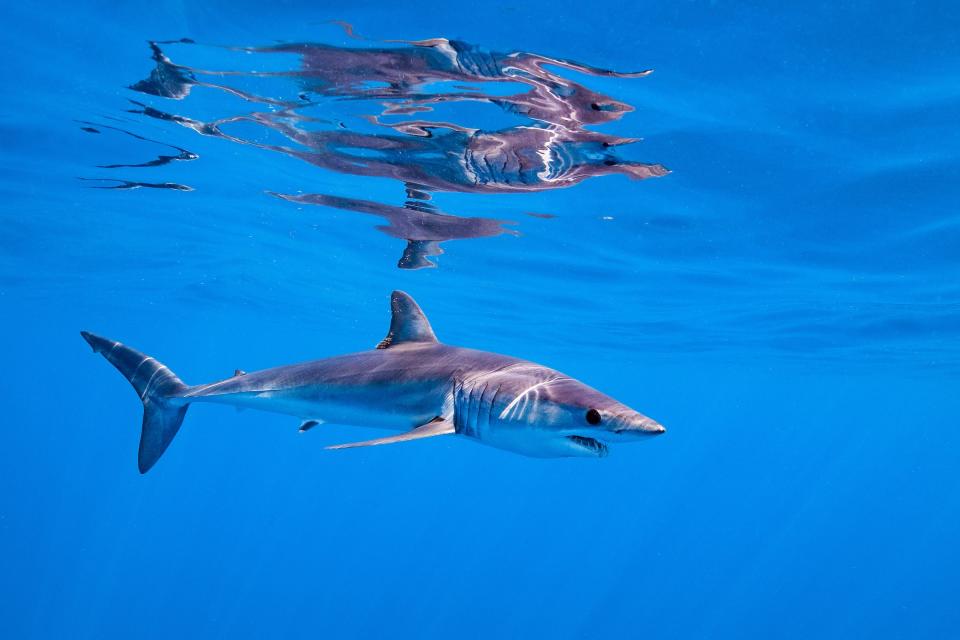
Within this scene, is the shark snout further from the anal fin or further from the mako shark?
the anal fin

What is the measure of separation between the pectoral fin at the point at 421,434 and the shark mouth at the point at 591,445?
1021mm

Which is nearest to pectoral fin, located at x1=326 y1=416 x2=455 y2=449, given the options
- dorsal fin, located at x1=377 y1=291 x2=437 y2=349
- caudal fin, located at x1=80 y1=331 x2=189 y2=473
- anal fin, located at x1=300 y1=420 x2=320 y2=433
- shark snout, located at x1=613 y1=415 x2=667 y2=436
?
shark snout, located at x1=613 y1=415 x2=667 y2=436

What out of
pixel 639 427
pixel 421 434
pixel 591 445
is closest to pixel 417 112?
pixel 421 434

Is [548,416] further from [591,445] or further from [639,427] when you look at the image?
[639,427]

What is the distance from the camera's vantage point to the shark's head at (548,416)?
421 cm

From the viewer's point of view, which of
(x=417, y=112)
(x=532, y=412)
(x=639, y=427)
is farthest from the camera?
(x=417, y=112)

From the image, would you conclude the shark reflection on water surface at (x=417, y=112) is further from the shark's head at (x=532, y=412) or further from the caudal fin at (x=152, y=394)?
the shark's head at (x=532, y=412)

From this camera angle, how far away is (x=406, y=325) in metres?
7.13

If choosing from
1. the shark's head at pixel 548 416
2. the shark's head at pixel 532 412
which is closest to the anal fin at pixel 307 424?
the shark's head at pixel 532 412

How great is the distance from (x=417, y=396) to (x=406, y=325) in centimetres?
144

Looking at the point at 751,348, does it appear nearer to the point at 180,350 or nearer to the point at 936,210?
the point at 936,210

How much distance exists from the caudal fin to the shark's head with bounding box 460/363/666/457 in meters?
4.72

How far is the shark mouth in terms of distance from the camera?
4488 mm

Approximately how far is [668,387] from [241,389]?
2322 inches
